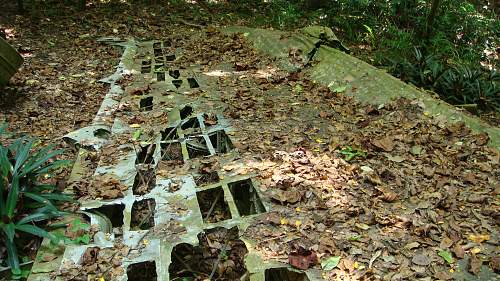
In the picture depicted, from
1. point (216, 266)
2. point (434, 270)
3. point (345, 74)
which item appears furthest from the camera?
point (345, 74)

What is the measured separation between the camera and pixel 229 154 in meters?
4.67

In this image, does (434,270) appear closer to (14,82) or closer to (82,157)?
(82,157)

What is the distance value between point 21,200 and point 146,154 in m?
1.37

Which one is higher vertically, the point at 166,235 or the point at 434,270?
the point at 434,270

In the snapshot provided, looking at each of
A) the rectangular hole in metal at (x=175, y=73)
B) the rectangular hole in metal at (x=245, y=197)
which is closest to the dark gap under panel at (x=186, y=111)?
the rectangular hole in metal at (x=175, y=73)

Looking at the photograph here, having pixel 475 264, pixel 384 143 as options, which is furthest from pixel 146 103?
pixel 475 264

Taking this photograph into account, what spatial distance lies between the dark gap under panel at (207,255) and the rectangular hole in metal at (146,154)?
1355 mm

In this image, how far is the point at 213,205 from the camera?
13.3 feet

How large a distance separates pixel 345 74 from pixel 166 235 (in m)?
3.88

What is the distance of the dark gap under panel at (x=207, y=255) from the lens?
355 centimetres

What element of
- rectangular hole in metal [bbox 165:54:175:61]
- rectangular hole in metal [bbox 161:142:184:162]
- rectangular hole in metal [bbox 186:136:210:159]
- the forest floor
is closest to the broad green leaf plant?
the forest floor

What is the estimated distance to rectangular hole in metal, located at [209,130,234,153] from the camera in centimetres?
499

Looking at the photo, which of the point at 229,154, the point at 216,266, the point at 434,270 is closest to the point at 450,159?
the point at 434,270

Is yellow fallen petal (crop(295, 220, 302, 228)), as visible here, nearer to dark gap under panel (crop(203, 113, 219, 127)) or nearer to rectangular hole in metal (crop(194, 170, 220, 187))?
rectangular hole in metal (crop(194, 170, 220, 187))
